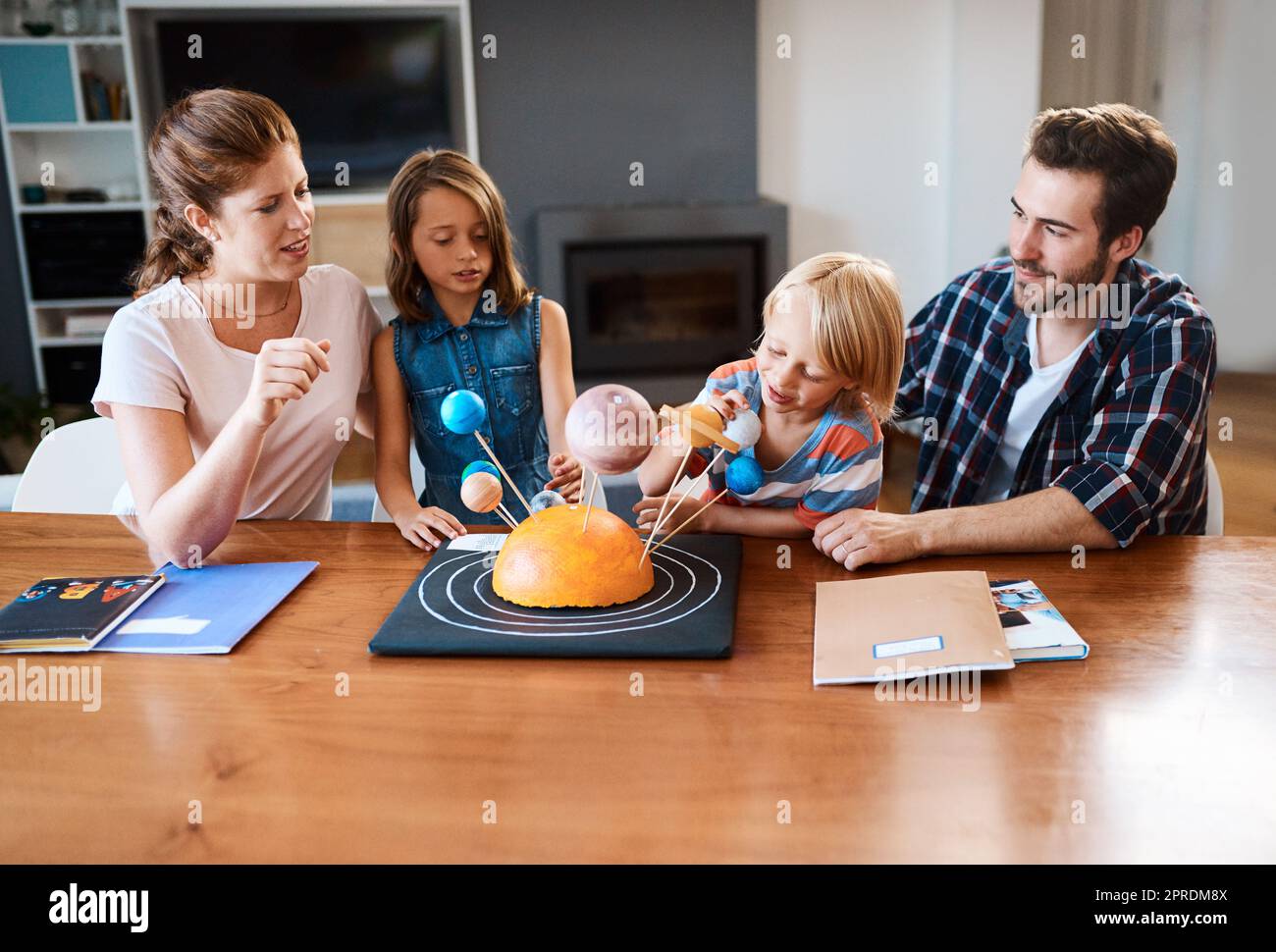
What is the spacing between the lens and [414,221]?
1.88 meters

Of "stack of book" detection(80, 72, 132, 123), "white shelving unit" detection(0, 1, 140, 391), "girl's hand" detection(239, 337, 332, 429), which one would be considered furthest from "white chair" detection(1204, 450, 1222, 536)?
"stack of book" detection(80, 72, 132, 123)

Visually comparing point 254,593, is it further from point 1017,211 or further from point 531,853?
point 1017,211

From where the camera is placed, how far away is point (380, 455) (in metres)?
1.84

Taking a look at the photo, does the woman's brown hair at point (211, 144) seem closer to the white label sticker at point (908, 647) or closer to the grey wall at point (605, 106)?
the white label sticker at point (908, 647)

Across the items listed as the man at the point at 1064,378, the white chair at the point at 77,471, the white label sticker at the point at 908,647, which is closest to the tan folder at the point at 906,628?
the white label sticker at the point at 908,647

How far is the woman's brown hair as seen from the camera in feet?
5.28

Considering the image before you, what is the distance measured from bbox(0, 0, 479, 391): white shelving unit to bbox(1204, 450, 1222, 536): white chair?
4.03 m

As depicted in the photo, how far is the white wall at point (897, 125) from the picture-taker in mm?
5117

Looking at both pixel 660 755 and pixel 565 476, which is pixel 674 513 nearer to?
pixel 565 476

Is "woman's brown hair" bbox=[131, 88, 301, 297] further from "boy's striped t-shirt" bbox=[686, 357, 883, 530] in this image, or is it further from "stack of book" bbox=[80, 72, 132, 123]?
"stack of book" bbox=[80, 72, 132, 123]

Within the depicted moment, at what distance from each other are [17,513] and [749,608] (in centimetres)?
118

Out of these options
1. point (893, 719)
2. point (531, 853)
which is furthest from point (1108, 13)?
point (531, 853)
